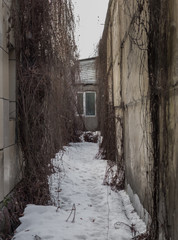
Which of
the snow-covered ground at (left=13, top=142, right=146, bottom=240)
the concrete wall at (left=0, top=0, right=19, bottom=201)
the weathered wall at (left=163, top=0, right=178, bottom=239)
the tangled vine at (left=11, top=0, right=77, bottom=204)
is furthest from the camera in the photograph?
the tangled vine at (left=11, top=0, right=77, bottom=204)

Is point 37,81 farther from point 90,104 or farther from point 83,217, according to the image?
point 90,104

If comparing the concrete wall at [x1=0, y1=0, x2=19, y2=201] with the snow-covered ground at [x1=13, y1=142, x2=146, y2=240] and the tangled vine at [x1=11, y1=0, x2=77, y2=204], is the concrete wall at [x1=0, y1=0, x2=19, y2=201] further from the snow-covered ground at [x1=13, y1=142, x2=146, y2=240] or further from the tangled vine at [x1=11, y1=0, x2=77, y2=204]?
the snow-covered ground at [x1=13, y1=142, x2=146, y2=240]

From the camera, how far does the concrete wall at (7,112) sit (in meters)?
3.54

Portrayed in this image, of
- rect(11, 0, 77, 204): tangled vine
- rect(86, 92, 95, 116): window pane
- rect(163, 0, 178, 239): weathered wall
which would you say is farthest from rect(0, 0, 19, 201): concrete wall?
rect(86, 92, 95, 116): window pane

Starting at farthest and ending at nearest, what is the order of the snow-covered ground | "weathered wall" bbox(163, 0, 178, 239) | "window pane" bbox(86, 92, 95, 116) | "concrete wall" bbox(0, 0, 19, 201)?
1. "window pane" bbox(86, 92, 95, 116)
2. "concrete wall" bbox(0, 0, 19, 201)
3. the snow-covered ground
4. "weathered wall" bbox(163, 0, 178, 239)

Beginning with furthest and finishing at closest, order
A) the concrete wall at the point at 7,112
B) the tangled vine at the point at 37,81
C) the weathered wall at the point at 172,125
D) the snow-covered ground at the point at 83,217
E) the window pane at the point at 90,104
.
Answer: the window pane at the point at 90,104
the tangled vine at the point at 37,81
the concrete wall at the point at 7,112
the snow-covered ground at the point at 83,217
the weathered wall at the point at 172,125

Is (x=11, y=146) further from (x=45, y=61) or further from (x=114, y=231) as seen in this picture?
(x=114, y=231)

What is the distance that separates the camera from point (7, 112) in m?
3.82

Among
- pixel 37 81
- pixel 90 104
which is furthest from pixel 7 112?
pixel 90 104

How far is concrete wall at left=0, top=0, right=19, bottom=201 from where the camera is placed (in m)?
3.54

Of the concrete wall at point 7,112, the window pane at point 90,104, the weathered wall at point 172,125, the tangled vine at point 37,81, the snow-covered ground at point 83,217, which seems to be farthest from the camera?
the window pane at point 90,104

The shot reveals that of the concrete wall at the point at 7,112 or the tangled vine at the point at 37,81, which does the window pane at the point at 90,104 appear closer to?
the tangled vine at the point at 37,81

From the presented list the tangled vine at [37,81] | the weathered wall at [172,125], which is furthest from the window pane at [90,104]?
the weathered wall at [172,125]

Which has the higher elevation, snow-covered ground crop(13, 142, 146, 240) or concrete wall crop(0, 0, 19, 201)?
concrete wall crop(0, 0, 19, 201)
